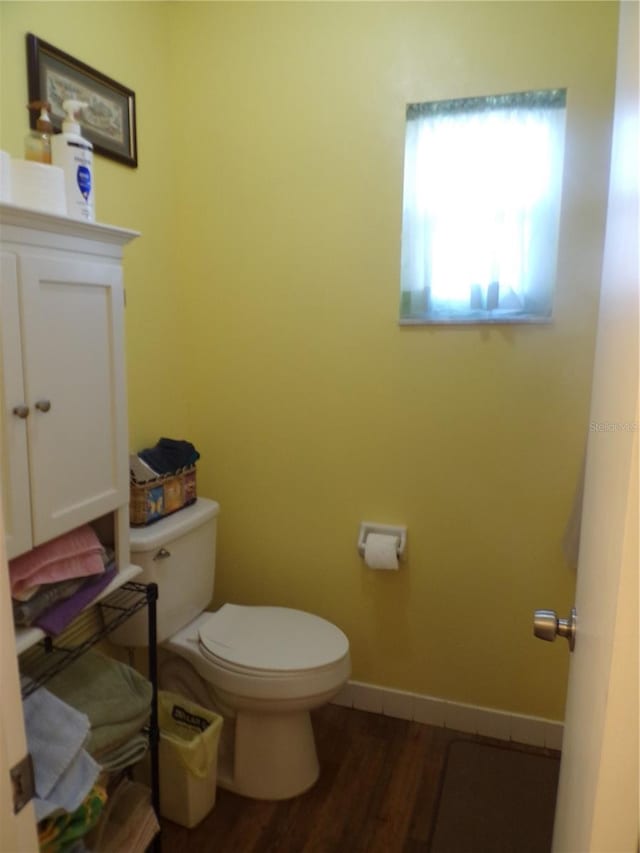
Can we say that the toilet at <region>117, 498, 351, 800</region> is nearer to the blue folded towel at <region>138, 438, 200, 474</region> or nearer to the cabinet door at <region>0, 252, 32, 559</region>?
the blue folded towel at <region>138, 438, 200, 474</region>

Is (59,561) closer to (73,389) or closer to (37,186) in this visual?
(73,389)

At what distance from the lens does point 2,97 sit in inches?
57.0

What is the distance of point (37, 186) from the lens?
124 centimetres

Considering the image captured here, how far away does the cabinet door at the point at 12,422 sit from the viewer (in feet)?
3.63

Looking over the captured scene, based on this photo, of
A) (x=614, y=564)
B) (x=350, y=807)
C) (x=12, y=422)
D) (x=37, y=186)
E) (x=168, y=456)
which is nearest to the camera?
(x=614, y=564)

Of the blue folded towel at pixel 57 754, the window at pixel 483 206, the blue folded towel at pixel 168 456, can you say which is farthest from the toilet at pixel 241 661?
the window at pixel 483 206

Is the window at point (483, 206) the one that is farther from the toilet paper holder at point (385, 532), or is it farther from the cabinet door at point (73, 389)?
the cabinet door at point (73, 389)

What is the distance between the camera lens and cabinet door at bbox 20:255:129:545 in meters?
1.19

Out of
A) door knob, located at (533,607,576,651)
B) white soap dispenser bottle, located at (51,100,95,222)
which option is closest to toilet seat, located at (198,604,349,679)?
door knob, located at (533,607,576,651)

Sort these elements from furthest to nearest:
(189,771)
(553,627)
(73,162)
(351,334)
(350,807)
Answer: (351,334) → (350,807) → (189,771) → (73,162) → (553,627)

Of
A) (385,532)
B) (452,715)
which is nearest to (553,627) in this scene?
(385,532)

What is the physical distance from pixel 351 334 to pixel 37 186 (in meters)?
1.07

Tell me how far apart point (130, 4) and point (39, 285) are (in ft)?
4.00

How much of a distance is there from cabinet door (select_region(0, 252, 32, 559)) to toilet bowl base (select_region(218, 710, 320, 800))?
100 cm
